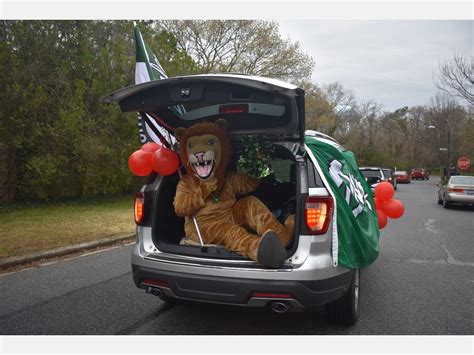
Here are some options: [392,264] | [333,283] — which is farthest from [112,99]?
[392,264]

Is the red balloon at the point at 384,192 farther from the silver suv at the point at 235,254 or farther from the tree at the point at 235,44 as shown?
the tree at the point at 235,44

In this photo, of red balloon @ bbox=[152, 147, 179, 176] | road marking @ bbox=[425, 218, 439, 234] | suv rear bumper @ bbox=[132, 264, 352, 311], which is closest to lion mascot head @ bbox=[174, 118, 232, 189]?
red balloon @ bbox=[152, 147, 179, 176]

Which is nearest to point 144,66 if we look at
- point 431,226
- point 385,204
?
point 385,204

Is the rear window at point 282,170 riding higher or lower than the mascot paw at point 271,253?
higher

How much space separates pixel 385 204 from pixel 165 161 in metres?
3.28

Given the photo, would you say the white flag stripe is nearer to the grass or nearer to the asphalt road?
the asphalt road

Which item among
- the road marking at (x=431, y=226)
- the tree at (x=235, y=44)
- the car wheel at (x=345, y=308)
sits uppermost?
the tree at (x=235, y=44)

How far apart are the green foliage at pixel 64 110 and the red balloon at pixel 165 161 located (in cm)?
854

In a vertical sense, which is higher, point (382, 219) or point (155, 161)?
point (155, 161)

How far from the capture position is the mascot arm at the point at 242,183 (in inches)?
152

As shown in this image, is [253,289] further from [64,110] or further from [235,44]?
[235,44]

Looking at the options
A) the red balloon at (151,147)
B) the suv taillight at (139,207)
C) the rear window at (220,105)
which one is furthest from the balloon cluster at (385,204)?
the suv taillight at (139,207)

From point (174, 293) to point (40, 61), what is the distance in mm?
11282

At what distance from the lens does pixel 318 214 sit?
9.76 feet
